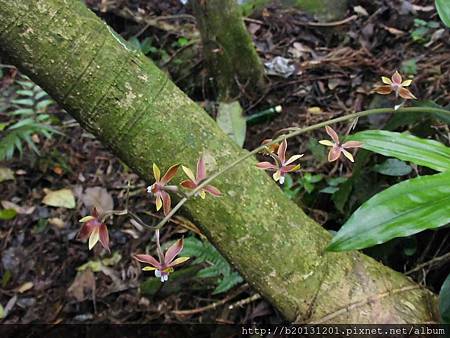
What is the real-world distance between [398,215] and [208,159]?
0.43 meters

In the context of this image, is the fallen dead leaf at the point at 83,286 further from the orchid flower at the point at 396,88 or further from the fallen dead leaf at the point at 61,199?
the orchid flower at the point at 396,88

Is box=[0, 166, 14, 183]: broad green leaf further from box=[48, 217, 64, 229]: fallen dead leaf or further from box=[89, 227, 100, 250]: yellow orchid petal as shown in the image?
box=[89, 227, 100, 250]: yellow orchid petal

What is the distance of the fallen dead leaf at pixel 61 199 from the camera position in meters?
2.14

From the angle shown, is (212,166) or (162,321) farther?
(162,321)

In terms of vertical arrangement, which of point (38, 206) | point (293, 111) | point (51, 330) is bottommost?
point (51, 330)

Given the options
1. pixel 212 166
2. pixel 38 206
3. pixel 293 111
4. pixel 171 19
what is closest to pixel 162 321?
pixel 212 166

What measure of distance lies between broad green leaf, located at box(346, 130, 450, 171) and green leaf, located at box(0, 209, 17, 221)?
5.24 ft

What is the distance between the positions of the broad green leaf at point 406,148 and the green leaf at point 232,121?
0.88 metres

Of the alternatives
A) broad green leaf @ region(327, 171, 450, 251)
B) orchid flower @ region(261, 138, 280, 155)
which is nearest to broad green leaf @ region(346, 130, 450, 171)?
broad green leaf @ region(327, 171, 450, 251)

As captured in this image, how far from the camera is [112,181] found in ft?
7.32

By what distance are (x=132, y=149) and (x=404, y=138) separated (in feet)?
2.03

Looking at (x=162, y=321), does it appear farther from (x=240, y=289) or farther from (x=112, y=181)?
(x=112, y=181)

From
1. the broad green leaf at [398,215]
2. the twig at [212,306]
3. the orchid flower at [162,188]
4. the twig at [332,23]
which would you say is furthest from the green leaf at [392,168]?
the twig at [332,23]

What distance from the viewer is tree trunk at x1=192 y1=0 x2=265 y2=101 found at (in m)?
2.10
